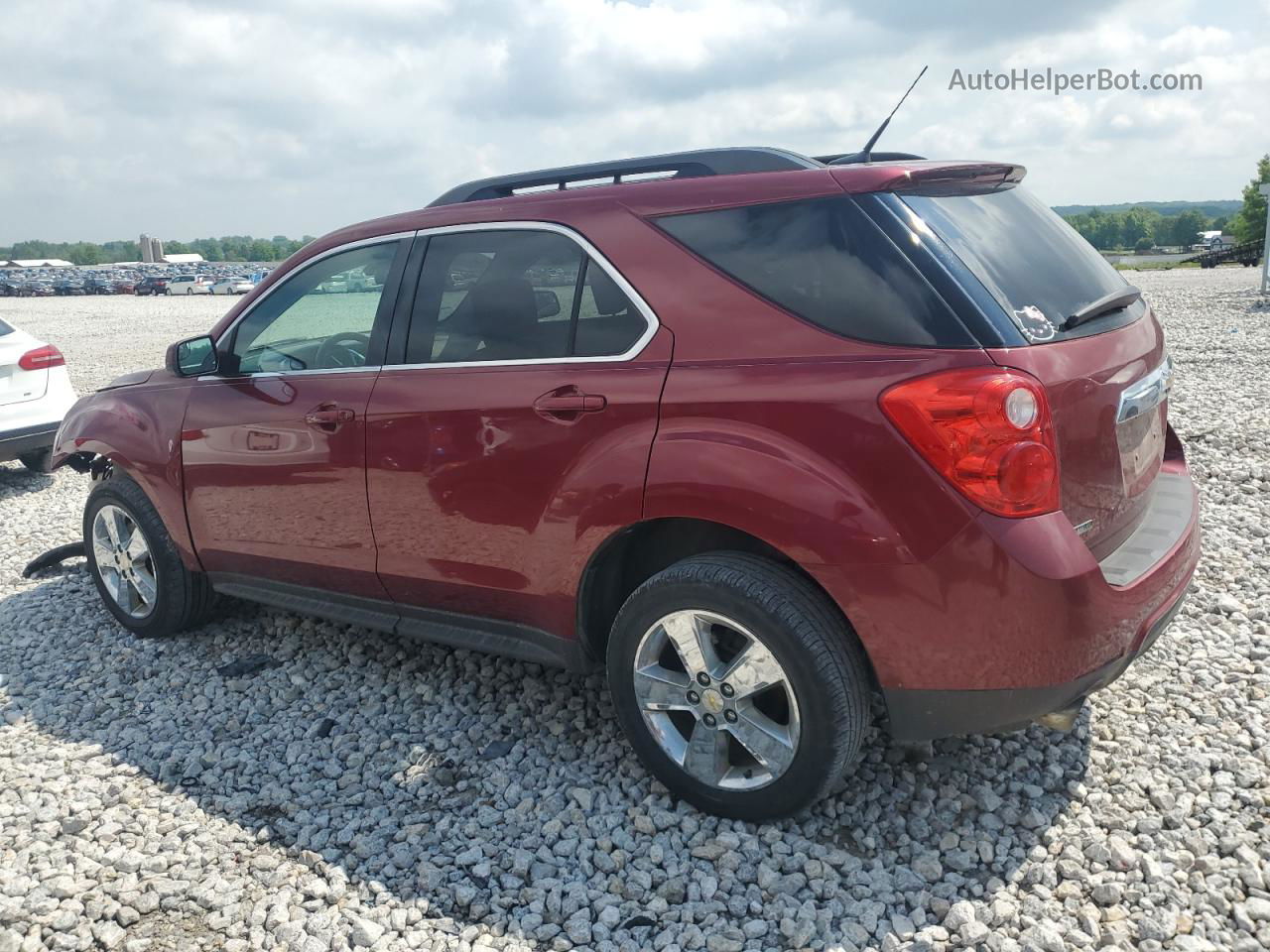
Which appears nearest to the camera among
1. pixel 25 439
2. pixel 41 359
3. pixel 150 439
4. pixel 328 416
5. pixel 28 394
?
pixel 328 416

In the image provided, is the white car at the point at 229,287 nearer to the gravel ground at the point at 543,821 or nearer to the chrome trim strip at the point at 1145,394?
the gravel ground at the point at 543,821

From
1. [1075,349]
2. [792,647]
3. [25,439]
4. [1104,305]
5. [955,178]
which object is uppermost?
[955,178]

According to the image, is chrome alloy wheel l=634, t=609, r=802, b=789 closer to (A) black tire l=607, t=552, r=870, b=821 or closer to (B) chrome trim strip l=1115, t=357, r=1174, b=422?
(A) black tire l=607, t=552, r=870, b=821

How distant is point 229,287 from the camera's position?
55844 millimetres

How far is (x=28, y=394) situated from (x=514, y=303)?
615 centimetres

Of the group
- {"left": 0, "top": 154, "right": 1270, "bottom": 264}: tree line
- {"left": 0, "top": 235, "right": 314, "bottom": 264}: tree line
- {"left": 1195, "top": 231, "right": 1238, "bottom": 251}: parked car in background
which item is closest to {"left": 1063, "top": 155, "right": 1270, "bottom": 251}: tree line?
{"left": 0, "top": 154, "right": 1270, "bottom": 264}: tree line

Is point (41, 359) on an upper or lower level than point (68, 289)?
upper

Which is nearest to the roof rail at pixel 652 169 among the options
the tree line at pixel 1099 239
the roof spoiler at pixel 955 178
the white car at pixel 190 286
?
the roof spoiler at pixel 955 178

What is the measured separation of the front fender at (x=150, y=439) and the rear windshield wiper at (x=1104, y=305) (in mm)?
3482

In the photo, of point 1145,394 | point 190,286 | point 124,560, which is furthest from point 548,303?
point 190,286

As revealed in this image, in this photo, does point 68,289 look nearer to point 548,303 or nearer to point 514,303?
point 514,303

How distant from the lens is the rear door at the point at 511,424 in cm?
305

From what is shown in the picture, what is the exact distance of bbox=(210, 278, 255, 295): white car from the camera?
182 ft

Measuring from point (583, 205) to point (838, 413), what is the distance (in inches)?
46.1
